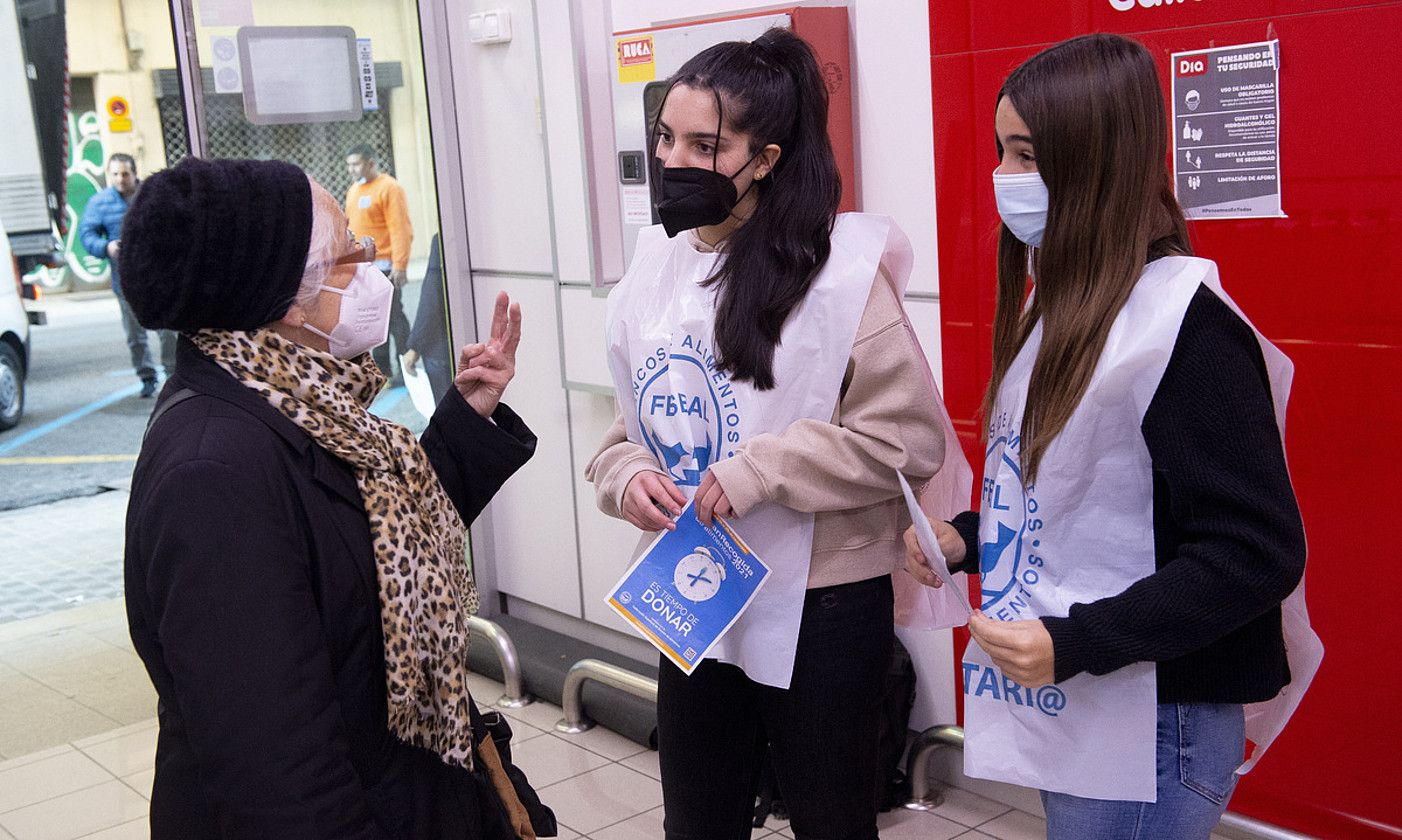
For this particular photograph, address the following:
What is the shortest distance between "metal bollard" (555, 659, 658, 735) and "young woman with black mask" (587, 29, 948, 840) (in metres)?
1.41

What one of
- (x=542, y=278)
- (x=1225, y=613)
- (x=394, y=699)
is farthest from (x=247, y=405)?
(x=542, y=278)

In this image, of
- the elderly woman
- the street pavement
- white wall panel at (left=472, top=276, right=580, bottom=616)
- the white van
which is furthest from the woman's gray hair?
the white van

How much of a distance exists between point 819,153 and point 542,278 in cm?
214

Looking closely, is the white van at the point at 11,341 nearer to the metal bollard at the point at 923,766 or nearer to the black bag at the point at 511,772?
the metal bollard at the point at 923,766

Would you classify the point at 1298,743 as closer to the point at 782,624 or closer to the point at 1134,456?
the point at 782,624

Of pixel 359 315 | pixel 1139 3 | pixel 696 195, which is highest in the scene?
pixel 1139 3

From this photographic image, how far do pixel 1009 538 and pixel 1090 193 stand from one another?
372 mm

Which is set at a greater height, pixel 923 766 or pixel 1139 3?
pixel 1139 3

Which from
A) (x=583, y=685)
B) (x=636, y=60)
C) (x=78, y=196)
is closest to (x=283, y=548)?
(x=636, y=60)

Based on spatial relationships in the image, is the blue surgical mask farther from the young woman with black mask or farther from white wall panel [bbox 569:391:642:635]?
white wall panel [bbox 569:391:642:635]

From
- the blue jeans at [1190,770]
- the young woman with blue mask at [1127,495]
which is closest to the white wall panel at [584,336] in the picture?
the young woman with blue mask at [1127,495]

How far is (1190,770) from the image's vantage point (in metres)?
1.37

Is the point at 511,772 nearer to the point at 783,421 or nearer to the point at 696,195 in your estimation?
the point at 783,421

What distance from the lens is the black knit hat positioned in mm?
1346
